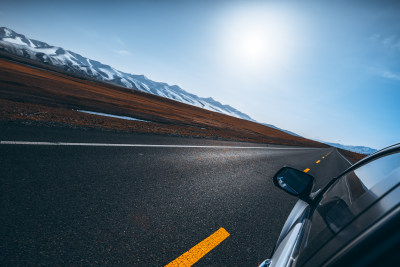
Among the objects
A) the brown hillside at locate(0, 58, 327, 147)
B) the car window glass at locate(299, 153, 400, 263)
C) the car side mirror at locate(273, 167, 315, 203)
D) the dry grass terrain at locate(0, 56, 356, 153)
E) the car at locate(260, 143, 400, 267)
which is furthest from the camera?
the brown hillside at locate(0, 58, 327, 147)

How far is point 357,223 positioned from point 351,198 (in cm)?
38

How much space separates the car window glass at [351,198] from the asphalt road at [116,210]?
136cm

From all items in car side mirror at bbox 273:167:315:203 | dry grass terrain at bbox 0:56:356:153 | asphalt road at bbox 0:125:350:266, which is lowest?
dry grass terrain at bbox 0:56:356:153

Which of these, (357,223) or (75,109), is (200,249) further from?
(75,109)

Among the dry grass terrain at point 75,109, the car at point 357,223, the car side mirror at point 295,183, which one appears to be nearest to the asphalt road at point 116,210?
the car side mirror at point 295,183

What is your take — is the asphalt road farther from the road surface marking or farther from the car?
the car

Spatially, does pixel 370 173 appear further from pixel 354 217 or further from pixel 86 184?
pixel 86 184

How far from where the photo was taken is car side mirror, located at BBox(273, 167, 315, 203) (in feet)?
5.40

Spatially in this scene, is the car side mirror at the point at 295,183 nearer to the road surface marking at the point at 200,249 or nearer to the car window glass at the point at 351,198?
the car window glass at the point at 351,198

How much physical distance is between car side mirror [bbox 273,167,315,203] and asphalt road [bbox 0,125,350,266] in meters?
1.11

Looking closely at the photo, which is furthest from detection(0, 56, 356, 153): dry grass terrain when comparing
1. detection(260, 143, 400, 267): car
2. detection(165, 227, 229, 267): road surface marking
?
detection(260, 143, 400, 267): car

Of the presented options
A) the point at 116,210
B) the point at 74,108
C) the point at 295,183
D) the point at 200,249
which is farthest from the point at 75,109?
the point at 295,183

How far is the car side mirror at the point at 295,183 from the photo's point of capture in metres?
1.64

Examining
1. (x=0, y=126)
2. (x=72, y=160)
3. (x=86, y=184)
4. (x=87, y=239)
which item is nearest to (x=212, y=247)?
(x=87, y=239)
